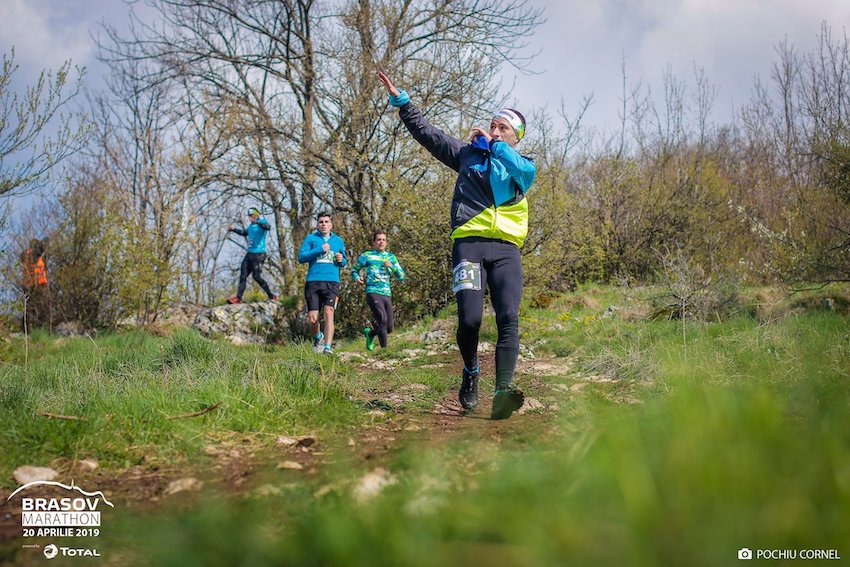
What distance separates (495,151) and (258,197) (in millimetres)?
15195

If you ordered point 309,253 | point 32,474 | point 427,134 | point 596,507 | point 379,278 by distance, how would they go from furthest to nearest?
1. point 379,278
2. point 309,253
3. point 427,134
4. point 32,474
5. point 596,507

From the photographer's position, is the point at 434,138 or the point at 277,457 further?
the point at 434,138

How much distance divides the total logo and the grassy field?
0.15 ft

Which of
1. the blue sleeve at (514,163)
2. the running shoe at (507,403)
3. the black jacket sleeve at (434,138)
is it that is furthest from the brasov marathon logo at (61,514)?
the black jacket sleeve at (434,138)

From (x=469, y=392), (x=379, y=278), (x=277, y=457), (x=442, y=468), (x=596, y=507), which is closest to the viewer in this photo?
(x=596, y=507)

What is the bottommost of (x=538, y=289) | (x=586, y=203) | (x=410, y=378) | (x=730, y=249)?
(x=410, y=378)

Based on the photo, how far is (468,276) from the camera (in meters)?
4.43

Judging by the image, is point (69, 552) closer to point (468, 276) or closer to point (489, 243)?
point (468, 276)

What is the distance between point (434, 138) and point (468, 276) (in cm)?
128

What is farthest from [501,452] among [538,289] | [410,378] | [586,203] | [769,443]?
[586,203]

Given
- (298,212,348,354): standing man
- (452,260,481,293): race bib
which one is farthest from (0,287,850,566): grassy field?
(298,212,348,354): standing man

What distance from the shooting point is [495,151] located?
4.51m

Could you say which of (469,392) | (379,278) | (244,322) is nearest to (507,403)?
(469,392)

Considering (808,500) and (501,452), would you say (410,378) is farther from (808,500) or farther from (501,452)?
(808,500)
